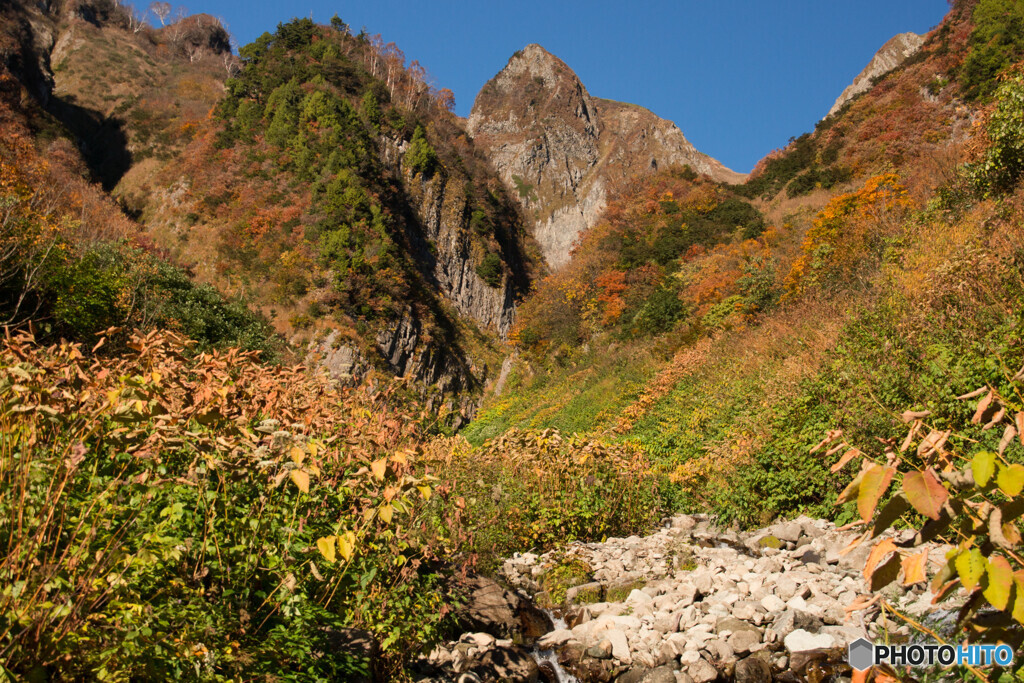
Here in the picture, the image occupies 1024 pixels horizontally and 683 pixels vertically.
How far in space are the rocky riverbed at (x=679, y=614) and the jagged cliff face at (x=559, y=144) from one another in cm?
4859

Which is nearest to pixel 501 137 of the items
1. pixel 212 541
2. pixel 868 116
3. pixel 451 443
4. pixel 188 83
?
pixel 188 83

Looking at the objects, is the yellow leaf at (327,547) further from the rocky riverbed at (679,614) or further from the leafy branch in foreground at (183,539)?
the rocky riverbed at (679,614)

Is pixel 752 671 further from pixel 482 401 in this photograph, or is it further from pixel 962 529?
pixel 482 401

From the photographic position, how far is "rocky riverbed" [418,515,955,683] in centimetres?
439

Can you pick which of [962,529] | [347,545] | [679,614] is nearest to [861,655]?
[962,529]

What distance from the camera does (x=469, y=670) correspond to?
13.8 feet

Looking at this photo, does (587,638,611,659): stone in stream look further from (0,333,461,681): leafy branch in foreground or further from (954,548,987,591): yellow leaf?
(954,548,987,591): yellow leaf

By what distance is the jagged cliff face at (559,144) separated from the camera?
58750mm

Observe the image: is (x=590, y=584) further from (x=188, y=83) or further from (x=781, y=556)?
(x=188, y=83)

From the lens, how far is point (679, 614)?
17.1 ft

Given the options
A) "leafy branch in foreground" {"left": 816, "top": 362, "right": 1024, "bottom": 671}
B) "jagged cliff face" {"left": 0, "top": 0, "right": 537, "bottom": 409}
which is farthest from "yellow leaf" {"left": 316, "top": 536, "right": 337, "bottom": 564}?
"jagged cliff face" {"left": 0, "top": 0, "right": 537, "bottom": 409}

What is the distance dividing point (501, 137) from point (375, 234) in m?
42.9

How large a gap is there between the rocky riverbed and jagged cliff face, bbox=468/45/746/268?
48.6 m

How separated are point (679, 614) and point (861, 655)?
2.67 meters
